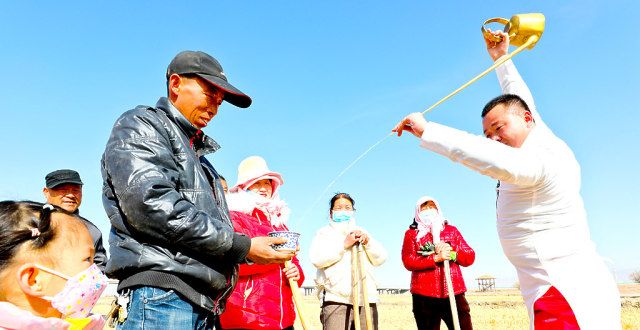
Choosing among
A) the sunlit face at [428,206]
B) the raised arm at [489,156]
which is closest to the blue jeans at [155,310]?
the raised arm at [489,156]

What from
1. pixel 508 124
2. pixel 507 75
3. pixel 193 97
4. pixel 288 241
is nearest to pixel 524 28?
pixel 507 75

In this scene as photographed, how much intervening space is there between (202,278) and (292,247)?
103 centimetres

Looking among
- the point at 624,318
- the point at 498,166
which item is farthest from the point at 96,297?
the point at 624,318

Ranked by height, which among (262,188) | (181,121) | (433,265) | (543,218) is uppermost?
(262,188)

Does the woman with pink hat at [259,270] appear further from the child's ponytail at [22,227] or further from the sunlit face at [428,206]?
the sunlit face at [428,206]

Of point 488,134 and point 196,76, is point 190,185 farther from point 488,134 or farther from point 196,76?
point 488,134

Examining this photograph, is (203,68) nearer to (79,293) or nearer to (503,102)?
(79,293)

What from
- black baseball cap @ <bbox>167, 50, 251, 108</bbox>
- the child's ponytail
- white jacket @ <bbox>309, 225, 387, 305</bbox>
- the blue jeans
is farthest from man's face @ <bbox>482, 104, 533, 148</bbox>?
white jacket @ <bbox>309, 225, 387, 305</bbox>

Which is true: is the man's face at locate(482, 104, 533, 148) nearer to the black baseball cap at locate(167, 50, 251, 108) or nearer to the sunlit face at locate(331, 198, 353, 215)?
the black baseball cap at locate(167, 50, 251, 108)

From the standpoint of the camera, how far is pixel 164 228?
2.74 meters

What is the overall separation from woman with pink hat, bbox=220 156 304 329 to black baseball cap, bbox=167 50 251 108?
1.98 meters

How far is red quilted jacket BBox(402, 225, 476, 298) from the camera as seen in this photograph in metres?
7.64

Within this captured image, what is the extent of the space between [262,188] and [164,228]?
10.00 feet

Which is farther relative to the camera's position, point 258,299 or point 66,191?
point 66,191
